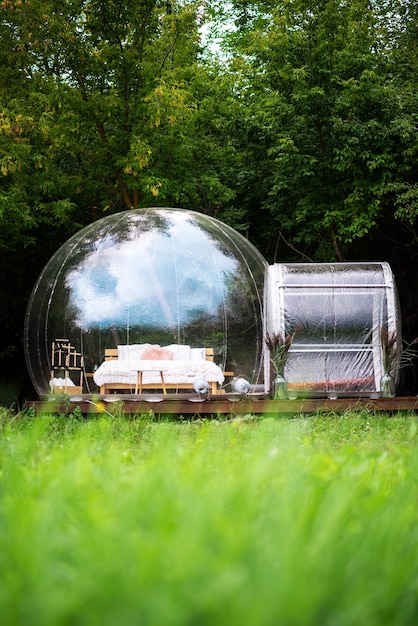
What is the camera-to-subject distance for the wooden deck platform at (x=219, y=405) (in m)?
9.45

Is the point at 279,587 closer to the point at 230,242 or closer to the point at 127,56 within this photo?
the point at 230,242

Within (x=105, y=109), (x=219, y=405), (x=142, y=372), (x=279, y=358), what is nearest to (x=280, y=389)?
(x=279, y=358)

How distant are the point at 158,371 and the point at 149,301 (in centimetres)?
96

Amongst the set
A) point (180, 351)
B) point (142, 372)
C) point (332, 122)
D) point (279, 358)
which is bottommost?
point (142, 372)

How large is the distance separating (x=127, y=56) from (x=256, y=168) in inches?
139

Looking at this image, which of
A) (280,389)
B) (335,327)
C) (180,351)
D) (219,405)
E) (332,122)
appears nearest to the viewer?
(219,405)

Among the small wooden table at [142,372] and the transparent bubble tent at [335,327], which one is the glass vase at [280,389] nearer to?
the transparent bubble tent at [335,327]

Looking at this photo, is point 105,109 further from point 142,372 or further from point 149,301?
point 142,372

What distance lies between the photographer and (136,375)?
10.5 metres

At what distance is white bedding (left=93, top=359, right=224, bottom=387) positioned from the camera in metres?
10.5

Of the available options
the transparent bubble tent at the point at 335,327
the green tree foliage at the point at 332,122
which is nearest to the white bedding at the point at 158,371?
the transparent bubble tent at the point at 335,327

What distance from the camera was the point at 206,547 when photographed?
1.87 meters

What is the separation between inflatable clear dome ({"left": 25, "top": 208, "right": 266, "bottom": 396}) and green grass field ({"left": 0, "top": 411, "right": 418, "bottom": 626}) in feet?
25.8

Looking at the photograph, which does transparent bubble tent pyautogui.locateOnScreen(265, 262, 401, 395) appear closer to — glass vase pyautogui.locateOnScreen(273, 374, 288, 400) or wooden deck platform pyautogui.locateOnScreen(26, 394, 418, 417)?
glass vase pyautogui.locateOnScreen(273, 374, 288, 400)
